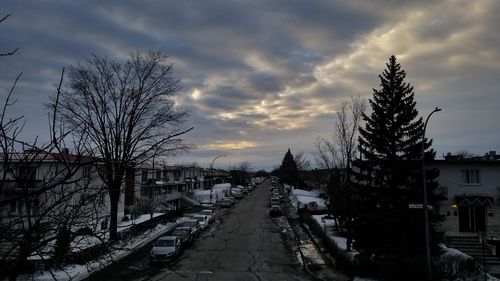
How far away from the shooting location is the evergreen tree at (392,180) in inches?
1001

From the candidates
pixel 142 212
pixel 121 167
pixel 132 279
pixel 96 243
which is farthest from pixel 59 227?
pixel 142 212

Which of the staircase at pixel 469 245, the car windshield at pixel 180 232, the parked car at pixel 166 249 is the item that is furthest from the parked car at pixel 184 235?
the staircase at pixel 469 245

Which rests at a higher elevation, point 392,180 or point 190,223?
point 392,180

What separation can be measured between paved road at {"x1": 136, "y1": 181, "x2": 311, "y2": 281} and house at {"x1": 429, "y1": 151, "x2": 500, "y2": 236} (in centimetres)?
1267

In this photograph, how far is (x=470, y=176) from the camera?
36312mm

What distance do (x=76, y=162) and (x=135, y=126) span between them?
3654 cm

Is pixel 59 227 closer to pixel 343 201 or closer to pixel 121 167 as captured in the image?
pixel 121 167

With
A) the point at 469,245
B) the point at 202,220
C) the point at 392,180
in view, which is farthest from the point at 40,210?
the point at 202,220

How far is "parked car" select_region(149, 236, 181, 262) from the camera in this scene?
2838 cm

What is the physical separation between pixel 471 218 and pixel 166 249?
22.5 m

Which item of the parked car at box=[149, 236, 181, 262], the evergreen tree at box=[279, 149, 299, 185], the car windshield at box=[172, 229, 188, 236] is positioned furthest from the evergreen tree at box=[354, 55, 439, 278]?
the evergreen tree at box=[279, 149, 299, 185]

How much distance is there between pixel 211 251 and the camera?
33.9 m

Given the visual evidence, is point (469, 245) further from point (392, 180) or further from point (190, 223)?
point (190, 223)

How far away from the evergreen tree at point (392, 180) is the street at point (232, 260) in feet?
14.6
